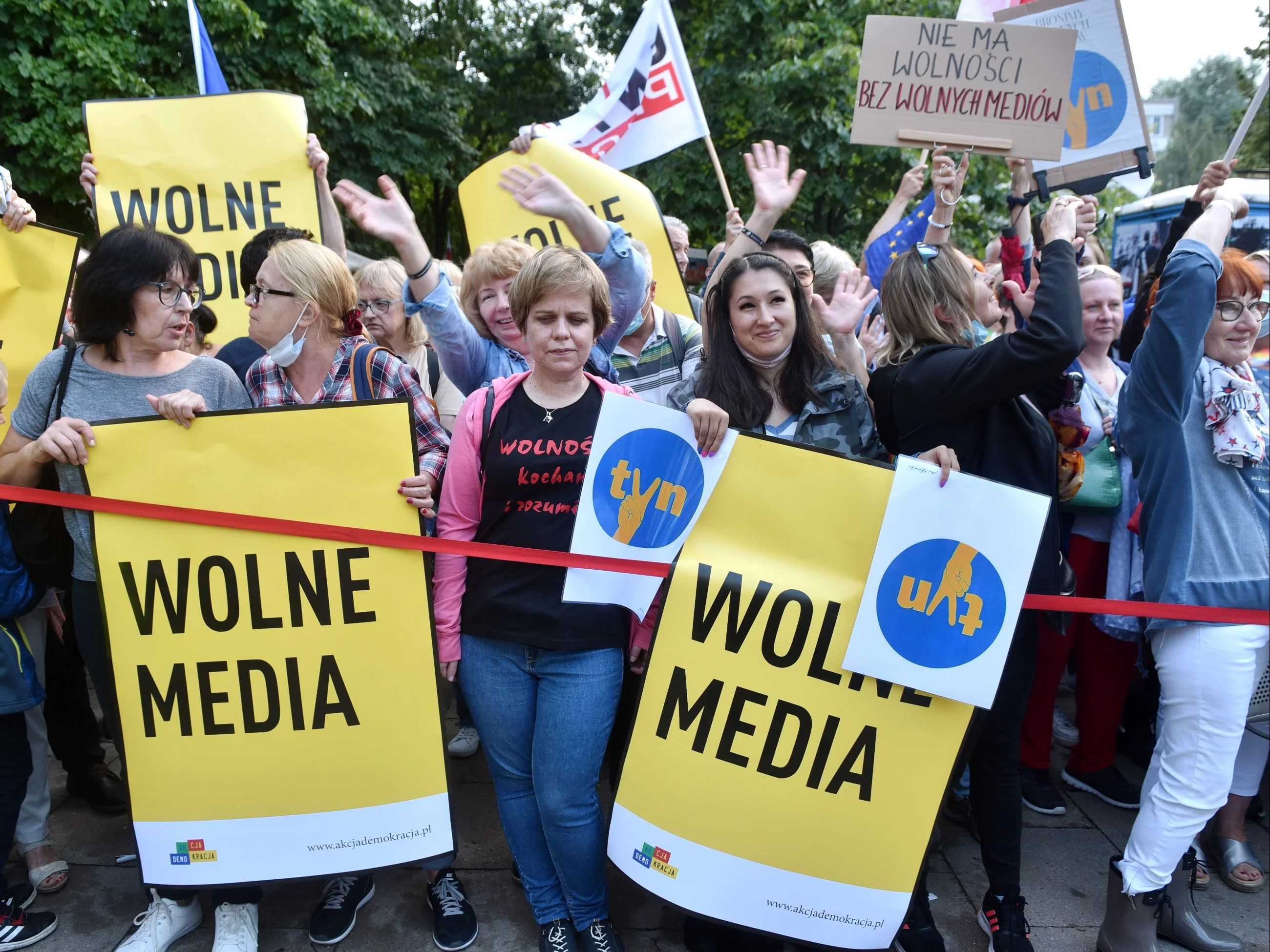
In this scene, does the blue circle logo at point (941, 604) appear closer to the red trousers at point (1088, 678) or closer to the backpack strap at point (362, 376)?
the red trousers at point (1088, 678)

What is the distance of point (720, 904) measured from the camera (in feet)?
8.20

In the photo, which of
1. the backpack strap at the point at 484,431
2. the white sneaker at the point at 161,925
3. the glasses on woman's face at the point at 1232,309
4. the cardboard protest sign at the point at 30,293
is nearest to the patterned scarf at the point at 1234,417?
the glasses on woman's face at the point at 1232,309

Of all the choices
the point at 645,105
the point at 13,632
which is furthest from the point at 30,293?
the point at 645,105

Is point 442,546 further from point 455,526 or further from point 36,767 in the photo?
point 36,767

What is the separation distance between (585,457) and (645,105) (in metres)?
3.21

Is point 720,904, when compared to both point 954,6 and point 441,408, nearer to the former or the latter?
point 441,408

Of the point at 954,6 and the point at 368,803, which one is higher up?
the point at 954,6

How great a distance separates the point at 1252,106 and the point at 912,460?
6.29 feet

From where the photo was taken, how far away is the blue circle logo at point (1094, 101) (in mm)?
3799

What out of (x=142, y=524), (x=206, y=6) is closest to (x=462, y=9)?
(x=206, y=6)

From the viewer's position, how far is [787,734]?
97.7 inches

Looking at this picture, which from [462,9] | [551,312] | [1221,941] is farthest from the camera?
[462,9]

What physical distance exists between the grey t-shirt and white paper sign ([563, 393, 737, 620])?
1.05m

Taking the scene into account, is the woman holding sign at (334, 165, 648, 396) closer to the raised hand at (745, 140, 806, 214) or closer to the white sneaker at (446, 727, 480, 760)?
the raised hand at (745, 140, 806, 214)
